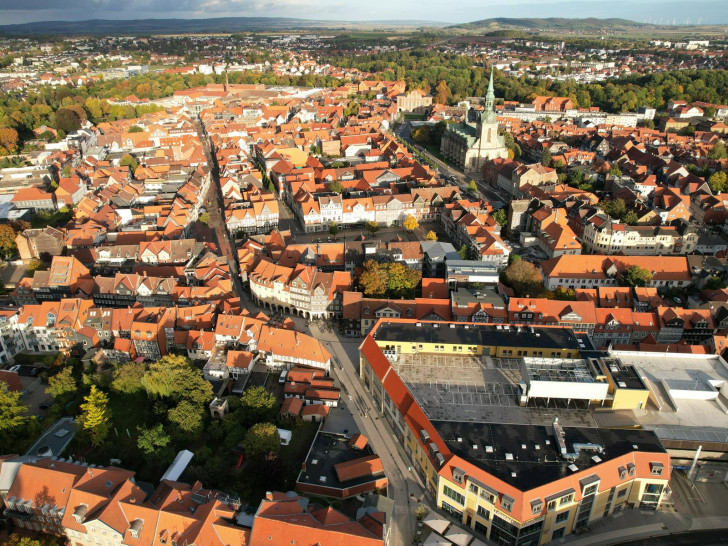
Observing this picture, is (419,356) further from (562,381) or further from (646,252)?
(646,252)

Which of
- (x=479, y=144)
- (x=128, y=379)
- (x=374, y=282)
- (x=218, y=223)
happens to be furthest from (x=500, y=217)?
(x=128, y=379)

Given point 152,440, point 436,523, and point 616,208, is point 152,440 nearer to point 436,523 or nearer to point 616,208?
point 436,523

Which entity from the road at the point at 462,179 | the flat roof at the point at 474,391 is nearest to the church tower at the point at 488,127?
the road at the point at 462,179

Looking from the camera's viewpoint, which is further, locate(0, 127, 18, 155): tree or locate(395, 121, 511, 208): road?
locate(0, 127, 18, 155): tree

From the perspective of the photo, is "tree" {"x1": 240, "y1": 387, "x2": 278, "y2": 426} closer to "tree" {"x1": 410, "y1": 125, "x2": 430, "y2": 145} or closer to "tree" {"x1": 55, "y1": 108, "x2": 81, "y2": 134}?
"tree" {"x1": 410, "y1": 125, "x2": 430, "y2": 145}

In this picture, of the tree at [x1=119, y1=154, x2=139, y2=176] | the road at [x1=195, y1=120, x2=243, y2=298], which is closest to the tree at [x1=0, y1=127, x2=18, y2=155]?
the tree at [x1=119, y1=154, x2=139, y2=176]

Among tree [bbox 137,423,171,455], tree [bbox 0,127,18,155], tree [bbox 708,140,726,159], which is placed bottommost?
tree [bbox 137,423,171,455]
